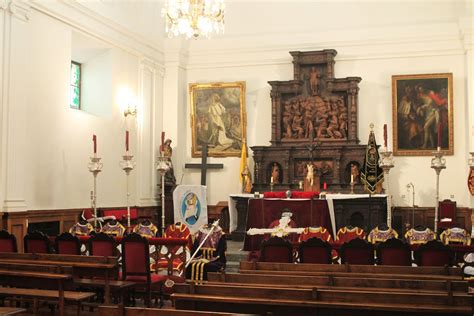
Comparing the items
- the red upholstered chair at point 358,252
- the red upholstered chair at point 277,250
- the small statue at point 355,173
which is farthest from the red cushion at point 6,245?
the small statue at point 355,173

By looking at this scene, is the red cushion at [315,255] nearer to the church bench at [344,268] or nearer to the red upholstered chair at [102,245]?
the church bench at [344,268]

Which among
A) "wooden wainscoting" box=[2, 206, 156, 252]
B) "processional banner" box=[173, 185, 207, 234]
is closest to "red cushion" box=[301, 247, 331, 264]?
"wooden wainscoting" box=[2, 206, 156, 252]

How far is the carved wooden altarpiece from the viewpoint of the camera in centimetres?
1770

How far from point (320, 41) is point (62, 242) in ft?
38.4

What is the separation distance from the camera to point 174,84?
63.4 feet

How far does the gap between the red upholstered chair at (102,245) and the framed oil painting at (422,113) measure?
10759 millimetres

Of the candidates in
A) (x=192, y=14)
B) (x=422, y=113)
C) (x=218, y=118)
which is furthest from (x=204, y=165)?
(x=192, y=14)

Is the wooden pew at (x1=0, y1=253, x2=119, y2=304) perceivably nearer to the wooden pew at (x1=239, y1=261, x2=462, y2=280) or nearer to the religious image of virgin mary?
the wooden pew at (x1=239, y1=261, x2=462, y2=280)

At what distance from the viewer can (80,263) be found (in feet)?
26.9

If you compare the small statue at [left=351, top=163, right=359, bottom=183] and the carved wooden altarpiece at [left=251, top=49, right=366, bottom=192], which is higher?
the carved wooden altarpiece at [left=251, top=49, right=366, bottom=192]

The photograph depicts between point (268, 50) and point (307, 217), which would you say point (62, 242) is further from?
point (268, 50)

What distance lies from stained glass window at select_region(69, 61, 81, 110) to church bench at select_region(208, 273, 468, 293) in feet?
34.1

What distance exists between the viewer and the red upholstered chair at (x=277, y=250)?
8.91 m

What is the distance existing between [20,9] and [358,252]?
854 centimetres
